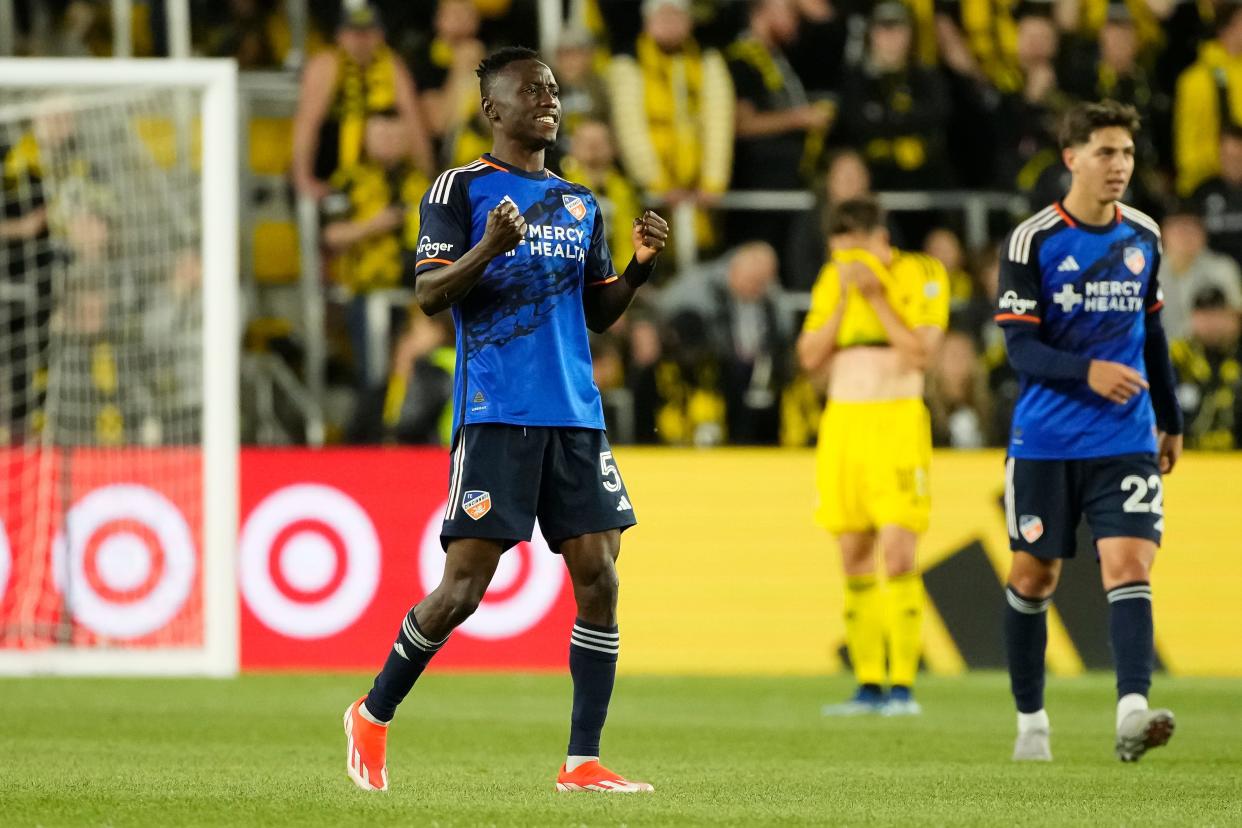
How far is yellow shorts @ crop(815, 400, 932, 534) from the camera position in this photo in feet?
31.5

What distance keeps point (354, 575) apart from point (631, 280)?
21.3 ft

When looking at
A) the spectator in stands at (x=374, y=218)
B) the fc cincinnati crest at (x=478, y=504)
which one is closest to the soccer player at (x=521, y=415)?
the fc cincinnati crest at (x=478, y=504)

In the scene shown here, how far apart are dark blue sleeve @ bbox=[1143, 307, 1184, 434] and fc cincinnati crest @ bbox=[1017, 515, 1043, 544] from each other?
2.20 feet

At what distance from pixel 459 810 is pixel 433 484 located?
695 cm

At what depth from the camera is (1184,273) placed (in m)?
13.9

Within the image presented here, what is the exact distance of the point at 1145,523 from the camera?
7.18 meters

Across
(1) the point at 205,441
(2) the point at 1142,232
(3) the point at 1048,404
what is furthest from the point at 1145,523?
(1) the point at 205,441

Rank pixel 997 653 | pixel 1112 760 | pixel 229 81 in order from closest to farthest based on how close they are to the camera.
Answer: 1. pixel 1112 760
2. pixel 229 81
3. pixel 997 653

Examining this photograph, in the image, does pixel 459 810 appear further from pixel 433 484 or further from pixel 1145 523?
pixel 433 484

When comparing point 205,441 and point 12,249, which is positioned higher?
point 12,249

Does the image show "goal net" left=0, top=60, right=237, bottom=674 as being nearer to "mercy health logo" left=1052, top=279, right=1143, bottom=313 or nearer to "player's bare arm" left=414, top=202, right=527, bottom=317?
"mercy health logo" left=1052, top=279, right=1143, bottom=313

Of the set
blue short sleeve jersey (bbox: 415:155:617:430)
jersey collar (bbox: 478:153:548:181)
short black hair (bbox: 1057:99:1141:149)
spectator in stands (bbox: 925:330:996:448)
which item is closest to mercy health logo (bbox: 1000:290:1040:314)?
short black hair (bbox: 1057:99:1141:149)

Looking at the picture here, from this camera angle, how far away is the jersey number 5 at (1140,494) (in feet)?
23.5

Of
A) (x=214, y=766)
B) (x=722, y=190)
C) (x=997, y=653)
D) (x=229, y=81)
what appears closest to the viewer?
(x=214, y=766)
